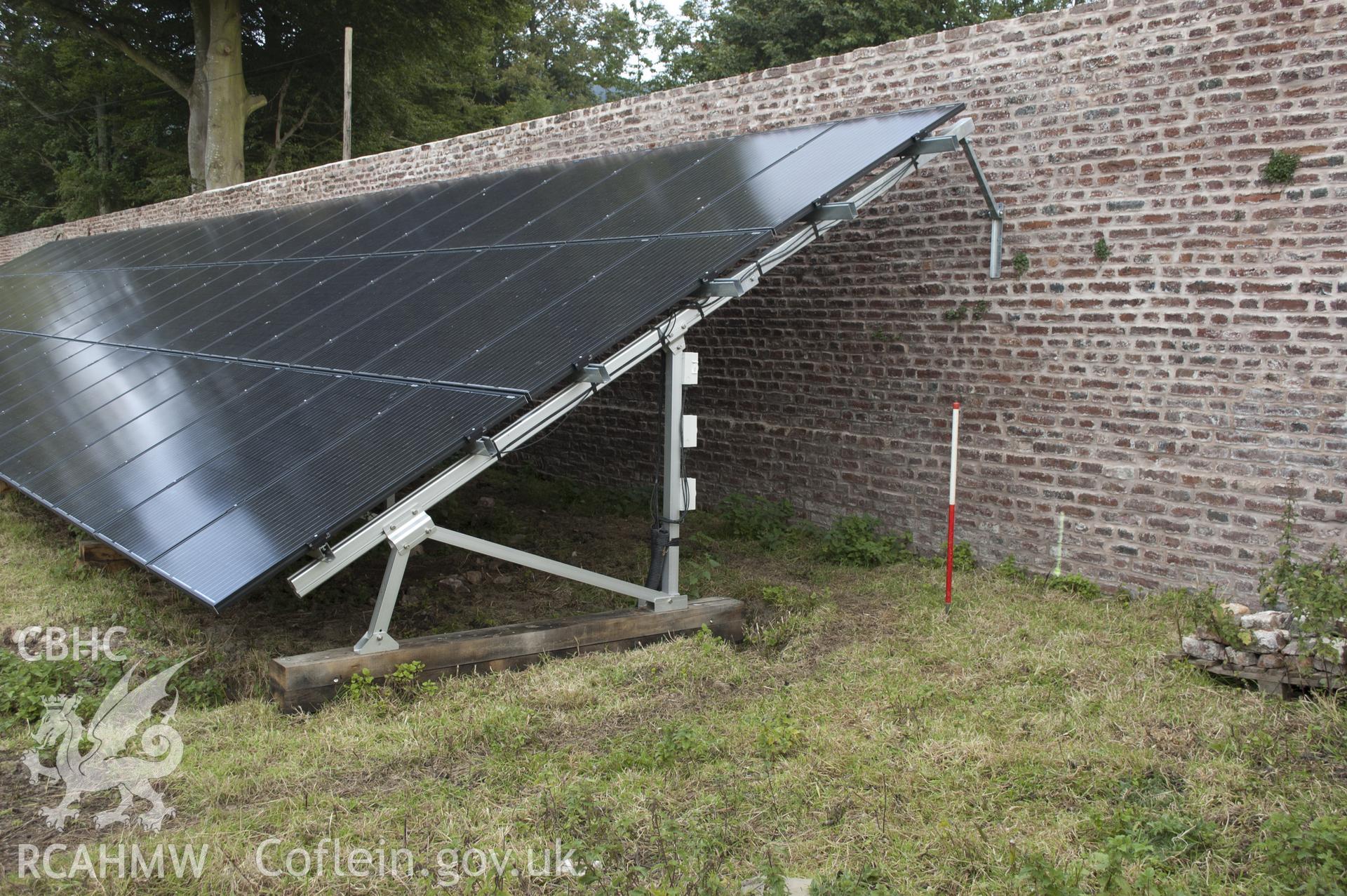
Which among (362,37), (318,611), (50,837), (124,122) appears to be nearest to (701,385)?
(318,611)

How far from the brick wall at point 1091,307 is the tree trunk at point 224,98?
16577mm

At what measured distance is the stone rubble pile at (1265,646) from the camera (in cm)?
471

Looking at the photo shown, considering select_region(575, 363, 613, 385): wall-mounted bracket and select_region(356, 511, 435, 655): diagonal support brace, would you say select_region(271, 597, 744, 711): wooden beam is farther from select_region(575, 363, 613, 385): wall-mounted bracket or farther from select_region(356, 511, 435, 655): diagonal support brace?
select_region(575, 363, 613, 385): wall-mounted bracket

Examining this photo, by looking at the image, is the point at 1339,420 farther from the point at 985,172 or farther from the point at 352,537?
the point at 352,537

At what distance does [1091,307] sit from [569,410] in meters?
3.56

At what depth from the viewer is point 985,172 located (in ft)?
24.3

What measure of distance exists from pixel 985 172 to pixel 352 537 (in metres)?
4.99

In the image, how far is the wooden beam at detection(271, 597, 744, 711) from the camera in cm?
500

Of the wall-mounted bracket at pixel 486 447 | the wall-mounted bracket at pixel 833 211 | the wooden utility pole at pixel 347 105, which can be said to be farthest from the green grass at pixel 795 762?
the wooden utility pole at pixel 347 105

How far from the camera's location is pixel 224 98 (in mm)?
22266

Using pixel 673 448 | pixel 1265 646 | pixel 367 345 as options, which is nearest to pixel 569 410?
pixel 673 448

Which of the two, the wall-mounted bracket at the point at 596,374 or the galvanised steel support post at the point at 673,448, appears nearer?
the wall-mounted bracket at the point at 596,374

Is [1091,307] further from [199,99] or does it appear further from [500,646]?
[199,99]

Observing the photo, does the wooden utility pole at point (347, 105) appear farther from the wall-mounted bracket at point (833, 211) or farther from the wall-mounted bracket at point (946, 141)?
the wall-mounted bracket at point (833, 211)
